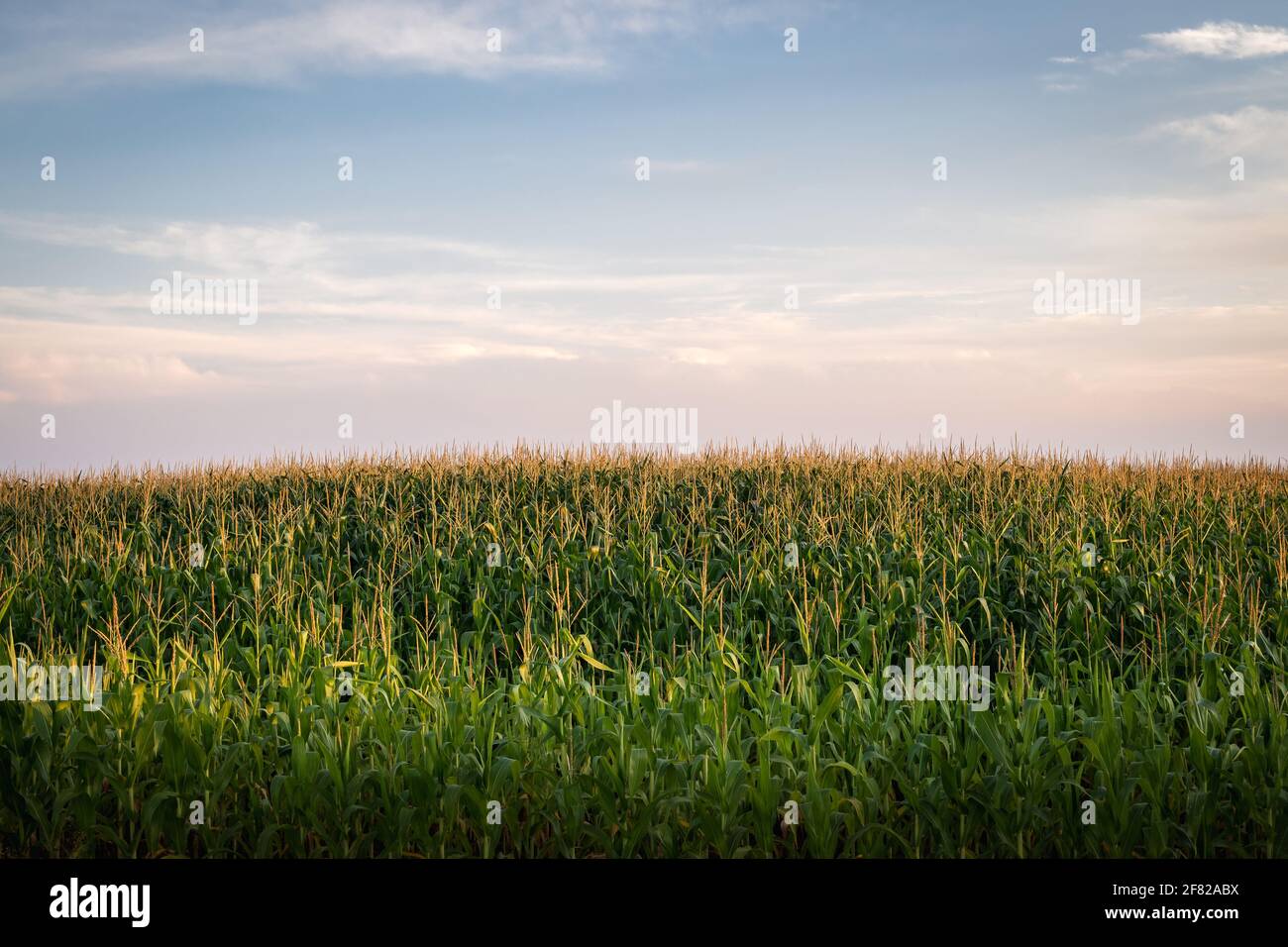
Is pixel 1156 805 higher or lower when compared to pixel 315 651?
lower

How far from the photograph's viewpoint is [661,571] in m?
11.4

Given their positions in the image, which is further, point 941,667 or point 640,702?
point 941,667

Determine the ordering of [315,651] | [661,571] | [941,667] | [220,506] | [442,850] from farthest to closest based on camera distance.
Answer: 1. [220,506]
2. [661,571]
3. [315,651]
4. [941,667]
5. [442,850]

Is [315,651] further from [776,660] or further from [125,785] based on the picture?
[776,660]

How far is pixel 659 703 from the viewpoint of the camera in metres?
7.04

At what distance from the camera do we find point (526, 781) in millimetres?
6148

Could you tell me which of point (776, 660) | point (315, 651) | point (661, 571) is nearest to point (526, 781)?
point (315, 651)

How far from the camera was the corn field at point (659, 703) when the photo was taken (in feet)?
19.5

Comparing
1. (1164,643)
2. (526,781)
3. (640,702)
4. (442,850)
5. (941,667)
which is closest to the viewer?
(442,850)

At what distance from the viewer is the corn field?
594 cm

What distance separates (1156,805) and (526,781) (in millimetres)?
4005

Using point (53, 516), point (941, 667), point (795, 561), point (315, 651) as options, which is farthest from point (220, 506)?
point (941, 667)

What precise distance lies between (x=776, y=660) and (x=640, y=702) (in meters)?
3.07
